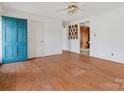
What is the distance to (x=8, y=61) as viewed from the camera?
4973 millimetres

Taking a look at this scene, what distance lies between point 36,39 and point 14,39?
1395mm

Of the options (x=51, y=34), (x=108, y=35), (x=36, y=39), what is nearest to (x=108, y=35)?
(x=108, y=35)

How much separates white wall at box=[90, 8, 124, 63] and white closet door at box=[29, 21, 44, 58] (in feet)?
9.80

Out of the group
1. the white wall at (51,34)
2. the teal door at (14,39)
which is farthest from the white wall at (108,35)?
the teal door at (14,39)

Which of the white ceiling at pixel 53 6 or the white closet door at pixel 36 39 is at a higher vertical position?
the white ceiling at pixel 53 6

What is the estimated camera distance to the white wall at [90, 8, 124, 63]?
4863 mm

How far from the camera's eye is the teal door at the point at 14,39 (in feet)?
15.9

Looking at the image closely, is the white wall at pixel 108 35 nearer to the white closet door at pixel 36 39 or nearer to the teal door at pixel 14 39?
the white closet door at pixel 36 39

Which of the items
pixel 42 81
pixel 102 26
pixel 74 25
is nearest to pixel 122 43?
pixel 102 26

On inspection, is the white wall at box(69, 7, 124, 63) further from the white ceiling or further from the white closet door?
the white closet door

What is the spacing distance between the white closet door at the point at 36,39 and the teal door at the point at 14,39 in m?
0.58

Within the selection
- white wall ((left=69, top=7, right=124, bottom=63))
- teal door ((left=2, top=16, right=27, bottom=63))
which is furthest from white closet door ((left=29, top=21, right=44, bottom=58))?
white wall ((left=69, top=7, right=124, bottom=63))

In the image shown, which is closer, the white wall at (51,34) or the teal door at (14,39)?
the teal door at (14,39)

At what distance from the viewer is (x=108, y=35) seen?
17.9 ft
